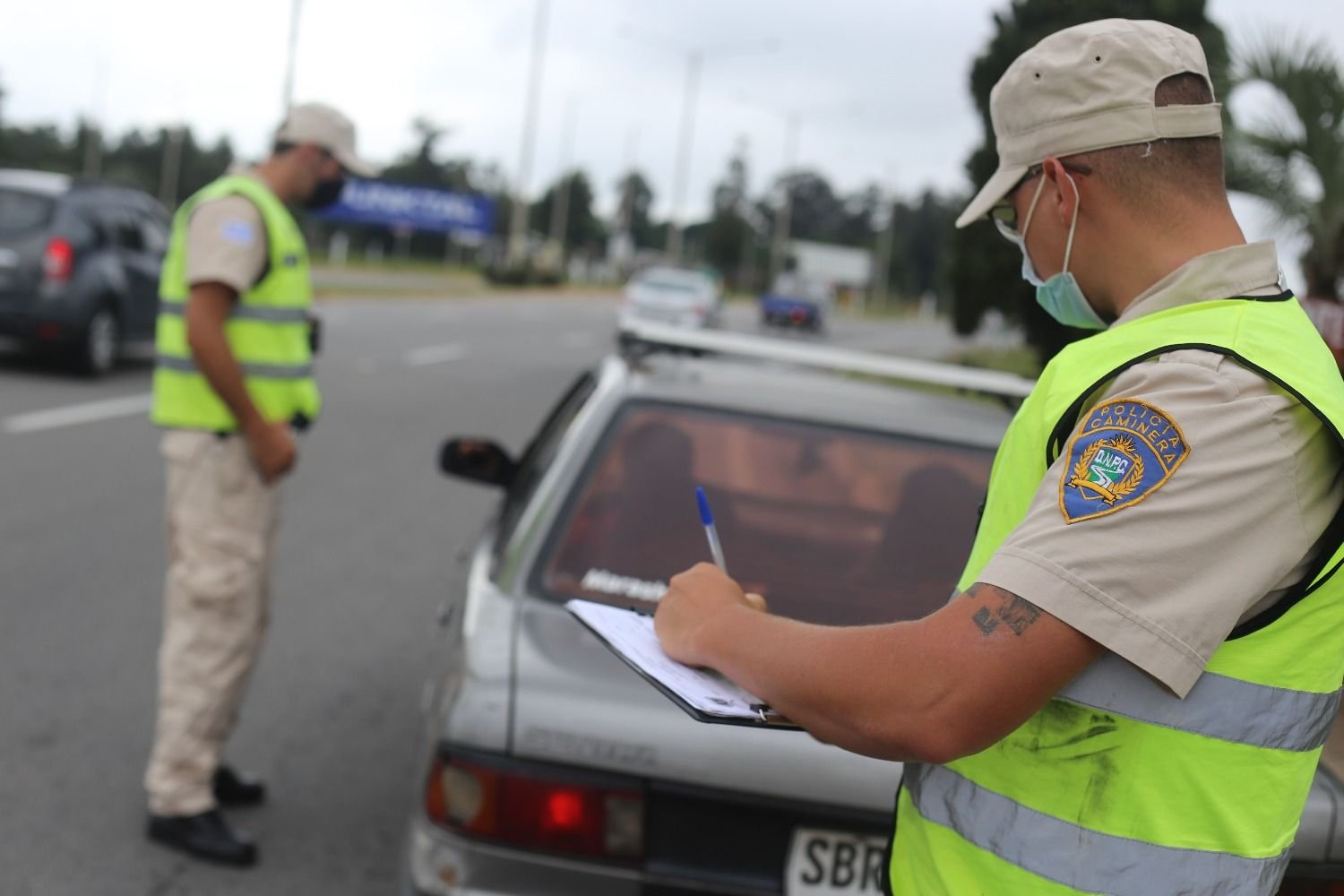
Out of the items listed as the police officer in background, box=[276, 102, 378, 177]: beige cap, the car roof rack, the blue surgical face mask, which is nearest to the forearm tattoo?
the blue surgical face mask

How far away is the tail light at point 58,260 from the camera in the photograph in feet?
41.7

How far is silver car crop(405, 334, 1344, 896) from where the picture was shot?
8.05 ft

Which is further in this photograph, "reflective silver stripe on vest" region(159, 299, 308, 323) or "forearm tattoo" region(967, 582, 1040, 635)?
"reflective silver stripe on vest" region(159, 299, 308, 323)

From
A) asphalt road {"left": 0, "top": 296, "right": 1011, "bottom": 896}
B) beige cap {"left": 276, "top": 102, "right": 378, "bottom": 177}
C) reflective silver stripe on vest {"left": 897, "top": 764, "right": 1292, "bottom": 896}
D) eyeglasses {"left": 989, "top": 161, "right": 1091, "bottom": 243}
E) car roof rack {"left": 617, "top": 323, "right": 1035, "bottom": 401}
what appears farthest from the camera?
beige cap {"left": 276, "top": 102, "right": 378, "bottom": 177}

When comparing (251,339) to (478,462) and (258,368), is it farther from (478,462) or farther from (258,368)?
(478,462)

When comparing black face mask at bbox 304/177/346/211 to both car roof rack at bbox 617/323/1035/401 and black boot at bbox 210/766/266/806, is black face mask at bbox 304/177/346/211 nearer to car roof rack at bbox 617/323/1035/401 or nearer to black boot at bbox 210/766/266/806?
car roof rack at bbox 617/323/1035/401

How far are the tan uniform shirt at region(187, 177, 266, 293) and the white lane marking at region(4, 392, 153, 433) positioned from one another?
276 inches

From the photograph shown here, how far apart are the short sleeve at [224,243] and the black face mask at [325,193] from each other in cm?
44

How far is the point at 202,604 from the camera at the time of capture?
13.0 feet

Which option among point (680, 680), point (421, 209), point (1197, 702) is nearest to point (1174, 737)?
point (1197, 702)

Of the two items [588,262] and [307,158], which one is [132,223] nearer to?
[307,158]

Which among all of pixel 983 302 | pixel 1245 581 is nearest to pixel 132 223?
pixel 983 302

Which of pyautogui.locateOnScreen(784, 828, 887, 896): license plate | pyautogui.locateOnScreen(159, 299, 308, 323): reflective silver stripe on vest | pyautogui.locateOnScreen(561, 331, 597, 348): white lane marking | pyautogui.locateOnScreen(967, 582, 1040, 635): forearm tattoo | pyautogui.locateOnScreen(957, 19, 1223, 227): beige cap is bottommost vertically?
pyautogui.locateOnScreen(561, 331, 597, 348): white lane marking

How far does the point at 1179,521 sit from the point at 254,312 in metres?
3.18
